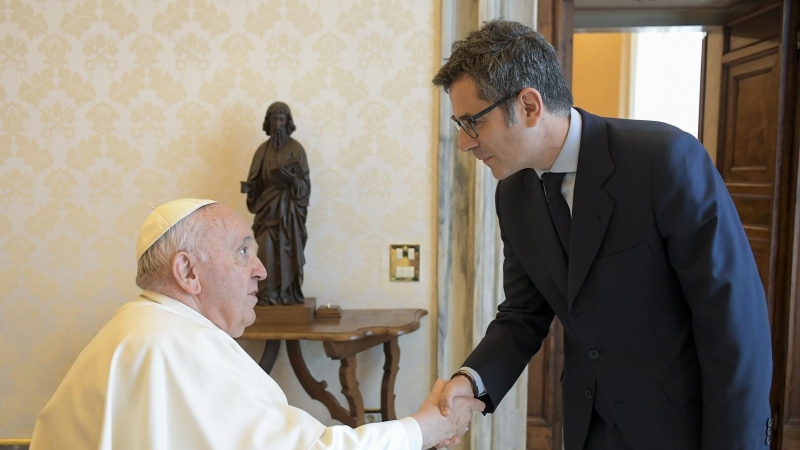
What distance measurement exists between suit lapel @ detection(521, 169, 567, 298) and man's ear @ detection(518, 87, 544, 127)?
0.24 meters

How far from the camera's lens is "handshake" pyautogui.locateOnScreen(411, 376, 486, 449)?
199 cm

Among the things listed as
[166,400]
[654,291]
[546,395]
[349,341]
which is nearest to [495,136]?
[654,291]

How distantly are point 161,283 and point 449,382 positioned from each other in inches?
35.6

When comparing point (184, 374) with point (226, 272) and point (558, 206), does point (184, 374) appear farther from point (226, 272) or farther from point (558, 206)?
point (558, 206)

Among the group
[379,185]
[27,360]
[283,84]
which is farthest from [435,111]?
[27,360]

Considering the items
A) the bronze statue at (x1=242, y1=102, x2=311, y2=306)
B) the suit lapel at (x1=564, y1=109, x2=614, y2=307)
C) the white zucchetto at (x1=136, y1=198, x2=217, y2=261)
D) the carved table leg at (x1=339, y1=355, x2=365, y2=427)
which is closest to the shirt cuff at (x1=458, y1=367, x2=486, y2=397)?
the suit lapel at (x1=564, y1=109, x2=614, y2=307)

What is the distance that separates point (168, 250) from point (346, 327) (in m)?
1.59

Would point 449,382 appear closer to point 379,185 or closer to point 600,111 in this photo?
point 379,185

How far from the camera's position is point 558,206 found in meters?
1.90

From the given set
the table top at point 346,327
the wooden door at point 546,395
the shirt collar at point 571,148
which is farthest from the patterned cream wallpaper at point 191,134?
the shirt collar at point 571,148

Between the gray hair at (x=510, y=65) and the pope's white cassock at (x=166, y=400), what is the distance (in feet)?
3.00

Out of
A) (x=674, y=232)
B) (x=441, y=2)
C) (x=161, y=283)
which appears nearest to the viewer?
(x=674, y=232)

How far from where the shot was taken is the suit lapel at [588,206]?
176cm

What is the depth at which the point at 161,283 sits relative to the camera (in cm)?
175
